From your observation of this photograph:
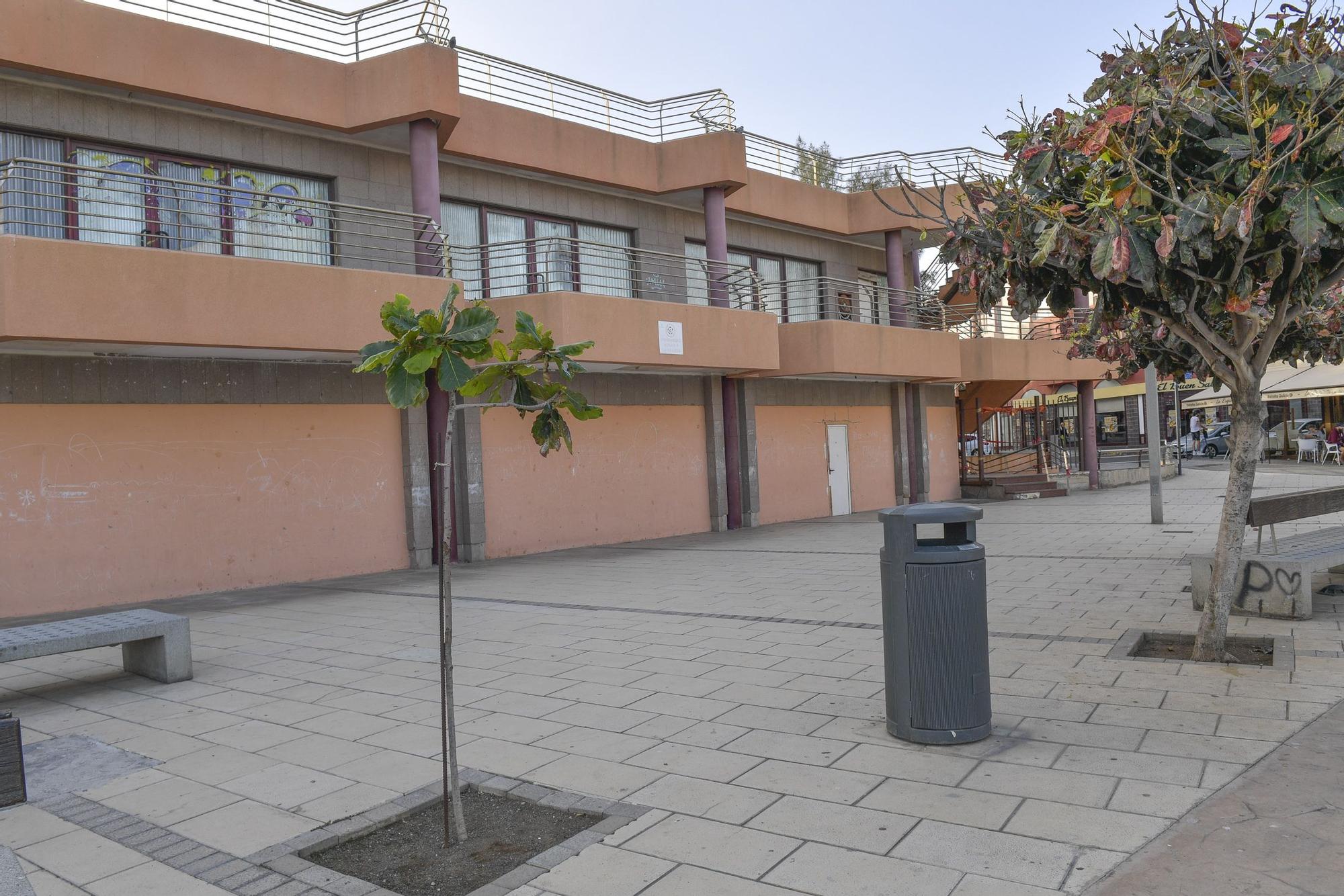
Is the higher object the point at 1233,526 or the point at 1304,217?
the point at 1304,217

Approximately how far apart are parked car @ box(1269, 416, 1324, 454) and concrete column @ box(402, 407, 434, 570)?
1256 inches

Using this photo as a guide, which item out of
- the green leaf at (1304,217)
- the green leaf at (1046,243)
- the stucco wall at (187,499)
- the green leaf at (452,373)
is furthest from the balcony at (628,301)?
the green leaf at (452,373)

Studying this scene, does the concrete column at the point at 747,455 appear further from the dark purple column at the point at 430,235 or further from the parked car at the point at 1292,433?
the parked car at the point at 1292,433

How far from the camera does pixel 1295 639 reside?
23.5 ft

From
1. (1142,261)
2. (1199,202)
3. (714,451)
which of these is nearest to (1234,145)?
(1199,202)

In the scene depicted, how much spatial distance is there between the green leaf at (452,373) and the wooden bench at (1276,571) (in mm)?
6128

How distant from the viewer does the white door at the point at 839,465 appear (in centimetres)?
2230

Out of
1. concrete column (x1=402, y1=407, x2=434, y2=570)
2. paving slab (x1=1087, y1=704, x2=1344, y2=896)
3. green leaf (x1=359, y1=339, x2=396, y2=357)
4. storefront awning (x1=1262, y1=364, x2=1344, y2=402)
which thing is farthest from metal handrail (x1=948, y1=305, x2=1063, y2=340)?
green leaf (x1=359, y1=339, x2=396, y2=357)

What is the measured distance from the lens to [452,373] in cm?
383

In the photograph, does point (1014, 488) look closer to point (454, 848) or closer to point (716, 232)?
point (716, 232)

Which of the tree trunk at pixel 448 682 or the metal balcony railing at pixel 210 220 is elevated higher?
the metal balcony railing at pixel 210 220

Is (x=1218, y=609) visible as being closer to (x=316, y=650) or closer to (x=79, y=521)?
(x=316, y=650)

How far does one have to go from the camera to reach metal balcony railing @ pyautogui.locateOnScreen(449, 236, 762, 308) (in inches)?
620

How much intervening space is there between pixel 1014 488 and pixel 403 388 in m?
22.9
